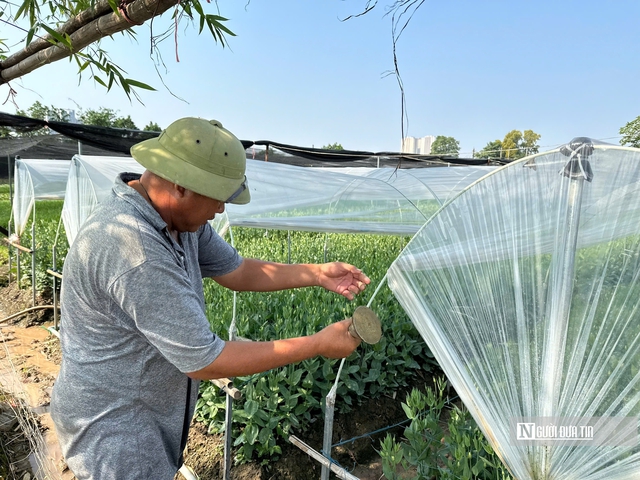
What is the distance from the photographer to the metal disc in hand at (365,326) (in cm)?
131

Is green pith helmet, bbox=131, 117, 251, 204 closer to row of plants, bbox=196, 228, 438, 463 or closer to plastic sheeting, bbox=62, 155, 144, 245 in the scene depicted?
row of plants, bbox=196, 228, 438, 463

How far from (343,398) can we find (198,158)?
2.37 meters

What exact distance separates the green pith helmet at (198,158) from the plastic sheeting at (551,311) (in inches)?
31.3

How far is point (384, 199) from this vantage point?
507 centimetres

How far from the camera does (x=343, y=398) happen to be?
3.05 m

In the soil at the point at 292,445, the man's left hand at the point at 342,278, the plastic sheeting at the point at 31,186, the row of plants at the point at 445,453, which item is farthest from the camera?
the plastic sheeting at the point at 31,186

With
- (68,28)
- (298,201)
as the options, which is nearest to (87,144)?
(298,201)

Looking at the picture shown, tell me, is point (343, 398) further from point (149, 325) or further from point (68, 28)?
point (68, 28)

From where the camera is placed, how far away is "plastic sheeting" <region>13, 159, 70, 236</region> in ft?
20.1

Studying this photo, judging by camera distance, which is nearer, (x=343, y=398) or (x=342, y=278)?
(x=342, y=278)

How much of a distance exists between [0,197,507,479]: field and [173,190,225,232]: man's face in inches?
31.0

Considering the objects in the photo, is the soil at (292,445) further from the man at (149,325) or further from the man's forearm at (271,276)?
the man at (149,325)
